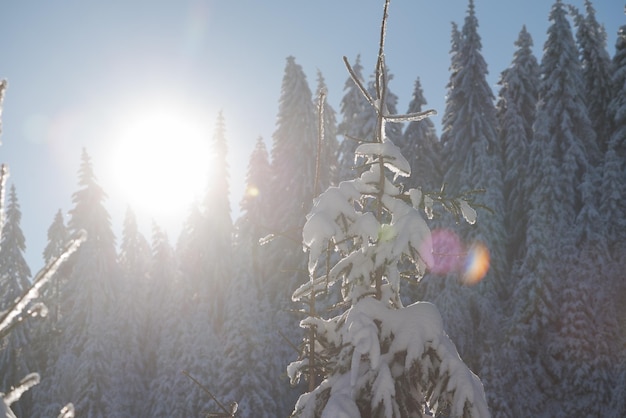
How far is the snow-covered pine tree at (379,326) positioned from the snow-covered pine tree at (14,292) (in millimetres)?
32864

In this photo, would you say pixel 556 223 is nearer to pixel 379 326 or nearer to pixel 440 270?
pixel 440 270

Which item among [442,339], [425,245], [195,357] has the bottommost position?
[195,357]

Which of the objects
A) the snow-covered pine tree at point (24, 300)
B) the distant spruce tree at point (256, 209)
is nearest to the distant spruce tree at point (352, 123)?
the distant spruce tree at point (256, 209)

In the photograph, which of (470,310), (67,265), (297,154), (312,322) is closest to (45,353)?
(67,265)

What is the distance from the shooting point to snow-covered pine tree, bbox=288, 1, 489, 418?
3609 mm

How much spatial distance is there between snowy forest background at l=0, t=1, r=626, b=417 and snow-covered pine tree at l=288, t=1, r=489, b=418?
19686 mm

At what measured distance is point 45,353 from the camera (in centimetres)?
3669

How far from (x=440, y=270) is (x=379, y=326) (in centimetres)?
2750

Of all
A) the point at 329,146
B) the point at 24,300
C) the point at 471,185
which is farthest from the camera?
the point at 329,146

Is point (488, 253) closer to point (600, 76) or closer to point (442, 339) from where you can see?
point (600, 76)

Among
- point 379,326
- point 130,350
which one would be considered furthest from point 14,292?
point 379,326

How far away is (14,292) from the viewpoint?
36.6 metres

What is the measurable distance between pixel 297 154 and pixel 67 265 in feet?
61.8

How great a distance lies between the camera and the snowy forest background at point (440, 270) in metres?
26.7
